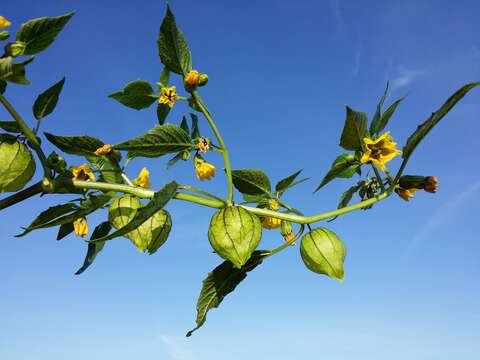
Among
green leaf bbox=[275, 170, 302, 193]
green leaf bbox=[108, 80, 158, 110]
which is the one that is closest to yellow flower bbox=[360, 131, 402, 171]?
green leaf bbox=[275, 170, 302, 193]

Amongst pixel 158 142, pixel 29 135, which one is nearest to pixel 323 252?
pixel 158 142

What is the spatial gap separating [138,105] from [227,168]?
23.8 inches

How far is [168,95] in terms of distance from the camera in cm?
191

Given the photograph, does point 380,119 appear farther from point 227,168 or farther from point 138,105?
point 138,105

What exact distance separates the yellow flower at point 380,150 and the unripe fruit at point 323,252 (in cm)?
30

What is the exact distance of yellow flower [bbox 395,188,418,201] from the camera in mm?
1735

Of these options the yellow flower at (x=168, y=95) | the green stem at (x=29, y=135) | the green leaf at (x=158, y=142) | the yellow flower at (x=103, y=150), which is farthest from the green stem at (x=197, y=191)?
the yellow flower at (x=168, y=95)

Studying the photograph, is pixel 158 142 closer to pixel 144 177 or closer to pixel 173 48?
pixel 173 48

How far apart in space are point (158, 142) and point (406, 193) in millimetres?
940

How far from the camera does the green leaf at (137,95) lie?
187 centimetres

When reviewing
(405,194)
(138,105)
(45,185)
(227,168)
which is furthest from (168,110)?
(405,194)

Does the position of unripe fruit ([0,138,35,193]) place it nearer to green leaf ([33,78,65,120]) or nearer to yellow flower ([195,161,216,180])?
green leaf ([33,78,65,120])

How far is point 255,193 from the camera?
5.91 feet

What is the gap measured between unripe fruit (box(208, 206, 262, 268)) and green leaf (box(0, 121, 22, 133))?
710mm
